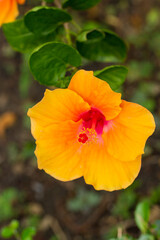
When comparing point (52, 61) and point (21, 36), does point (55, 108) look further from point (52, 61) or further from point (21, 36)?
point (21, 36)

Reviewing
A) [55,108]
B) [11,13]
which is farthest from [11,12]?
[55,108]

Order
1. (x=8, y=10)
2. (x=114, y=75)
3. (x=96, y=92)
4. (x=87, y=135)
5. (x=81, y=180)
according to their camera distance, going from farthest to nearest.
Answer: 1. (x=81, y=180)
2. (x=8, y=10)
3. (x=87, y=135)
4. (x=114, y=75)
5. (x=96, y=92)

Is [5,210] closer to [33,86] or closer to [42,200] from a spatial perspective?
[42,200]

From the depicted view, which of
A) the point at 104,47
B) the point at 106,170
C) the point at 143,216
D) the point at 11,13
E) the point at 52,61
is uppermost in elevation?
the point at 11,13

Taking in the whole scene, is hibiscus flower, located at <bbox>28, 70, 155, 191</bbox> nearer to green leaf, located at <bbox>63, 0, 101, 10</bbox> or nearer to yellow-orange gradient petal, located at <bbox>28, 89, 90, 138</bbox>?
yellow-orange gradient petal, located at <bbox>28, 89, 90, 138</bbox>

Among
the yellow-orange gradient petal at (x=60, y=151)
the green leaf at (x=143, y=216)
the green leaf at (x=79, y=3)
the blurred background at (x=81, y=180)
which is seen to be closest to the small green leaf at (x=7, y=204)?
the blurred background at (x=81, y=180)

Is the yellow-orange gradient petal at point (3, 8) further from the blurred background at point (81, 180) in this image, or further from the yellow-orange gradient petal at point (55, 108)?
the blurred background at point (81, 180)

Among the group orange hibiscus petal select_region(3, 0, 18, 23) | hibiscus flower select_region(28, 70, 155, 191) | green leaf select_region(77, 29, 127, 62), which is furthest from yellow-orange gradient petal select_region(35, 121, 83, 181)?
orange hibiscus petal select_region(3, 0, 18, 23)
